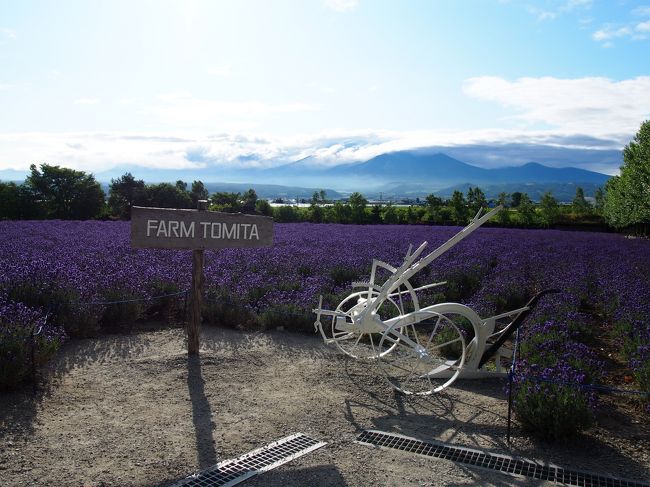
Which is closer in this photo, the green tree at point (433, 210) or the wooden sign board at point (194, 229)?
the wooden sign board at point (194, 229)

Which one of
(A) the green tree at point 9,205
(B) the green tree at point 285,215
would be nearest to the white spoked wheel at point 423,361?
(B) the green tree at point 285,215

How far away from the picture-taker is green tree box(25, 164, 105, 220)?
3038 centimetres

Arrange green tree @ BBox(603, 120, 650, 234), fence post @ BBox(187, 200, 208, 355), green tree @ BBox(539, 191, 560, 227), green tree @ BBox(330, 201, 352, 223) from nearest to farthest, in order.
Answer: fence post @ BBox(187, 200, 208, 355) → green tree @ BBox(603, 120, 650, 234) → green tree @ BBox(330, 201, 352, 223) → green tree @ BBox(539, 191, 560, 227)

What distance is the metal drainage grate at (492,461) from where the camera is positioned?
11.7 feet

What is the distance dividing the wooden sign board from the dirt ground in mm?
1314

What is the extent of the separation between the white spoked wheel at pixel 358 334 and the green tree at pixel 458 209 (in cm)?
2695

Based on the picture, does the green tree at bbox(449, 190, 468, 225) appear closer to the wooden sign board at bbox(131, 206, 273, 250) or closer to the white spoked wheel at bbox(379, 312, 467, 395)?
the white spoked wheel at bbox(379, 312, 467, 395)

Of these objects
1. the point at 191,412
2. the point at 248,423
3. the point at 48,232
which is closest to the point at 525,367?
the point at 248,423

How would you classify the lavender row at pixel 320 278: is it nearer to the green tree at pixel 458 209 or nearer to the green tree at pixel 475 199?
the green tree at pixel 458 209

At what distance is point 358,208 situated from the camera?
35.7 m

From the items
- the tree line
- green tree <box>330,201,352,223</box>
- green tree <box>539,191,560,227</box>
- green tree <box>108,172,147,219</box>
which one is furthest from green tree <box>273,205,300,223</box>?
green tree <box>539,191,560,227</box>

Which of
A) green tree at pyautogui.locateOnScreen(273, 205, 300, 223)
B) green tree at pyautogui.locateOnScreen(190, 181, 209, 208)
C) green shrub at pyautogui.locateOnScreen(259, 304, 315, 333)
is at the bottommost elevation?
green shrub at pyautogui.locateOnScreen(259, 304, 315, 333)

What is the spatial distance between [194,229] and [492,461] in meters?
3.55

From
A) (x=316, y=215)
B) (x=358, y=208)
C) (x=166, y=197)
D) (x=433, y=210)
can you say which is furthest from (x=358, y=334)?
(x=433, y=210)
